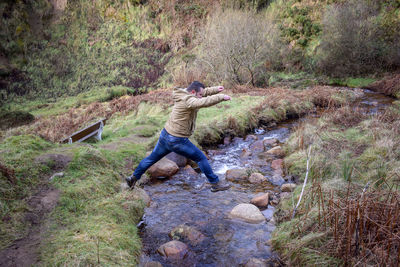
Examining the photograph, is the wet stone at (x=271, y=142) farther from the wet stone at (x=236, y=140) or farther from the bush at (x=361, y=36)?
the bush at (x=361, y=36)

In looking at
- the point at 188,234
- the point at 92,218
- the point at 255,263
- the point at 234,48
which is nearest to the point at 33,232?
the point at 92,218

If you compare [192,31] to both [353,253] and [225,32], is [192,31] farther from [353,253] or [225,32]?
[353,253]

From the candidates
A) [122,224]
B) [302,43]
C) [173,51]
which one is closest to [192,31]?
[173,51]

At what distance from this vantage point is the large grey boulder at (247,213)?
4160 millimetres

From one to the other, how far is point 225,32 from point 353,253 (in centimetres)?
1549

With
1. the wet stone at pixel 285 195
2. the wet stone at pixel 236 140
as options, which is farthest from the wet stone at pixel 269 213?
the wet stone at pixel 236 140

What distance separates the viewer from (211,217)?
4320 millimetres

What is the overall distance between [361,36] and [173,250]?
2161 centimetres

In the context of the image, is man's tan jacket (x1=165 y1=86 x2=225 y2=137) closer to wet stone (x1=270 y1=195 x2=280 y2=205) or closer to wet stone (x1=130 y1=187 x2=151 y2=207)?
wet stone (x1=130 y1=187 x2=151 y2=207)

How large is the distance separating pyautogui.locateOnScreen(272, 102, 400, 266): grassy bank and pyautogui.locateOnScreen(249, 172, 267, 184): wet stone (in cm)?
70

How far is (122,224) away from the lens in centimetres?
363

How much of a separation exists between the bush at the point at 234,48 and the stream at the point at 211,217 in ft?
35.6

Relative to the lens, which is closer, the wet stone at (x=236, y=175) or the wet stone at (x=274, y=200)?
the wet stone at (x=274, y=200)

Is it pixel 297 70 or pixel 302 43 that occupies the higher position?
pixel 302 43
